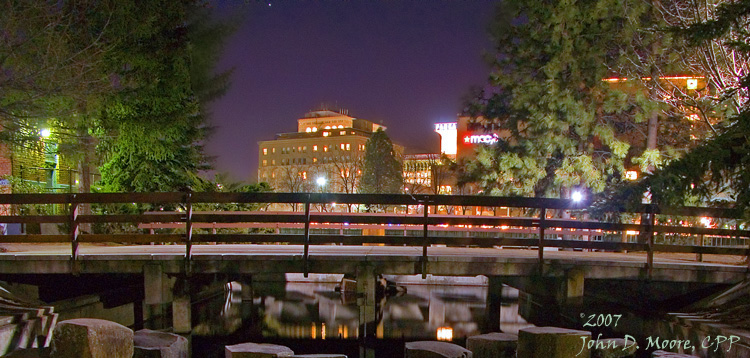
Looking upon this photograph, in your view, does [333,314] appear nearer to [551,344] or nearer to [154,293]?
[154,293]

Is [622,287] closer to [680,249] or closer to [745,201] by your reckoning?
[680,249]

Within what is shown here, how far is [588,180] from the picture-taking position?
757 inches

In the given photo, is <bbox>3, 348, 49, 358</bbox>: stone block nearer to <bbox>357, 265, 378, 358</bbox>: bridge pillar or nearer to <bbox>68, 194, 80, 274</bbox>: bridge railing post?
<bbox>68, 194, 80, 274</bbox>: bridge railing post

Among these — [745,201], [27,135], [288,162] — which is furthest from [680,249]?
[288,162]

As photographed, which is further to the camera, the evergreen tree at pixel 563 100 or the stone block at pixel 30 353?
the evergreen tree at pixel 563 100

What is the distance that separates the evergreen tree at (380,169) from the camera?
224 ft

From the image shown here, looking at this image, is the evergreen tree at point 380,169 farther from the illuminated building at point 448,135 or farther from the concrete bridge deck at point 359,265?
the concrete bridge deck at point 359,265

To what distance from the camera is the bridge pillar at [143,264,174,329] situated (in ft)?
30.0

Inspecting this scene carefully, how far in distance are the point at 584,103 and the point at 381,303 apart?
32.3ft

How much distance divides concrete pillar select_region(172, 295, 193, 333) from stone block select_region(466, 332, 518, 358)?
4817 millimetres

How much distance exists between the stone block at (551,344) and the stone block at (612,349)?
651 mm

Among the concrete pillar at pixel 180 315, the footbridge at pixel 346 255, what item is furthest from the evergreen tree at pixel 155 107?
the concrete pillar at pixel 180 315

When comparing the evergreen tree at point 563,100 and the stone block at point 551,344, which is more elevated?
the evergreen tree at point 563,100

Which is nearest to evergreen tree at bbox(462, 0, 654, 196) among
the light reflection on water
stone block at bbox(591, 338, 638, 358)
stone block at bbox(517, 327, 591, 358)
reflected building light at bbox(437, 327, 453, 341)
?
the light reflection on water
